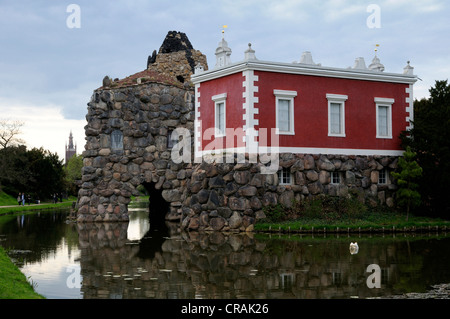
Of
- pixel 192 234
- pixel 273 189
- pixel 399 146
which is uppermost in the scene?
pixel 399 146

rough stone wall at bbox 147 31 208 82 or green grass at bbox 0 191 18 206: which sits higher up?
rough stone wall at bbox 147 31 208 82

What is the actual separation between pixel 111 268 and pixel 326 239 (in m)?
9.09

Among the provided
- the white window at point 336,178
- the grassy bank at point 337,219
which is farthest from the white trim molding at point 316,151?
the grassy bank at point 337,219

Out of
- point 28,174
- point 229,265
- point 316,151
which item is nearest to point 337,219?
point 316,151

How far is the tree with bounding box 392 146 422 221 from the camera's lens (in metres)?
26.3

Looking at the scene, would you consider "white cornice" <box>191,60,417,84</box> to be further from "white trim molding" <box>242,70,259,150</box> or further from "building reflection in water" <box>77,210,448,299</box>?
"building reflection in water" <box>77,210,448,299</box>

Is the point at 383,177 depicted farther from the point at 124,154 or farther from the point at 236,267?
the point at 236,267

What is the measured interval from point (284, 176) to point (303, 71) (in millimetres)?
4928

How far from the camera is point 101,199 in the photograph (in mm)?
32562

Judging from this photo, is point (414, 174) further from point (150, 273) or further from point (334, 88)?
point (150, 273)

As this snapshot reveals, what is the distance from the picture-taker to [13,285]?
435 inches

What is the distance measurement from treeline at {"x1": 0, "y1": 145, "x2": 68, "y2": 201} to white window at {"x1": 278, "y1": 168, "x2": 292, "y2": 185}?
3689 cm

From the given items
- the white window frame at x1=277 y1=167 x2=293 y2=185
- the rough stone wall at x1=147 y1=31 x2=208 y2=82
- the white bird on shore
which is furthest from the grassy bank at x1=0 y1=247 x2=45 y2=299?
the rough stone wall at x1=147 y1=31 x2=208 y2=82
